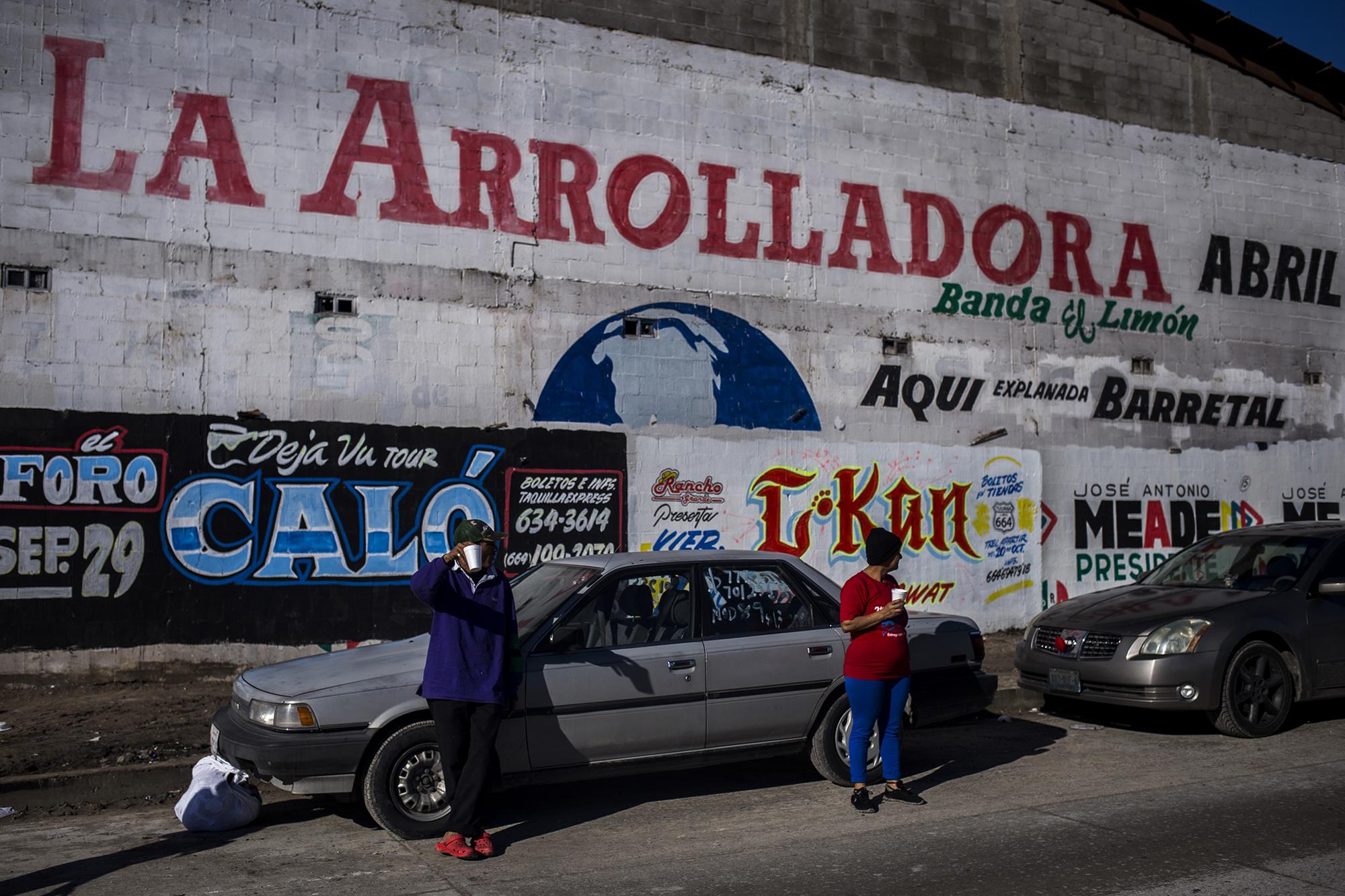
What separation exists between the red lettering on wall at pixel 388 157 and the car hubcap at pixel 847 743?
7420 millimetres

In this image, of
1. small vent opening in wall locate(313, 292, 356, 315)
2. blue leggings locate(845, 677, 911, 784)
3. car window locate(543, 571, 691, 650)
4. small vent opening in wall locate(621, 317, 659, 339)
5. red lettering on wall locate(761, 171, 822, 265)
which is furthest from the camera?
red lettering on wall locate(761, 171, 822, 265)

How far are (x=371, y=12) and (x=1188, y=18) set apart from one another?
38.5ft

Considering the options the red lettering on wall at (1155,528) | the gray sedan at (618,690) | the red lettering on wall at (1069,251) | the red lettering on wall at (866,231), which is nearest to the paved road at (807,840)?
the gray sedan at (618,690)

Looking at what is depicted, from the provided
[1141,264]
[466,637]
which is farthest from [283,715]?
[1141,264]

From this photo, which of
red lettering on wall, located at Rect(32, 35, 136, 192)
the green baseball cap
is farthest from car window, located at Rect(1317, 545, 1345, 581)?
red lettering on wall, located at Rect(32, 35, 136, 192)

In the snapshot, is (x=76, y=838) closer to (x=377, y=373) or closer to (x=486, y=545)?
(x=486, y=545)

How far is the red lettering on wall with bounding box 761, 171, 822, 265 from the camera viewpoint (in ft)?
45.5

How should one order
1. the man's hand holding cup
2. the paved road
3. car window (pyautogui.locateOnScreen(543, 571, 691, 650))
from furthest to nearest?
car window (pyautogui.locateOnScreen(543, 571, 691, 650))
the man's hand holding cup
the paved road

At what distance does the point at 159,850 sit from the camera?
6066 mm

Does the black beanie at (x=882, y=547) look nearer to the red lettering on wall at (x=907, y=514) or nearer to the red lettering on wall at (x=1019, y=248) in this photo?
the red lettering on wall at (x=907, y=514)

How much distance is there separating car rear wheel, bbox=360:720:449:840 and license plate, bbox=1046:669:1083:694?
5026 millimetres

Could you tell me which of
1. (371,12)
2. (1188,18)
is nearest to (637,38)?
(371,12)

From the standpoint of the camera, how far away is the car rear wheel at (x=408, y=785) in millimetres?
6094

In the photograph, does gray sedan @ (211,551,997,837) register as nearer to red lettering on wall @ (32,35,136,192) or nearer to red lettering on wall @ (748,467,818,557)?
red lettering on wall @ (748,467,818,557)
